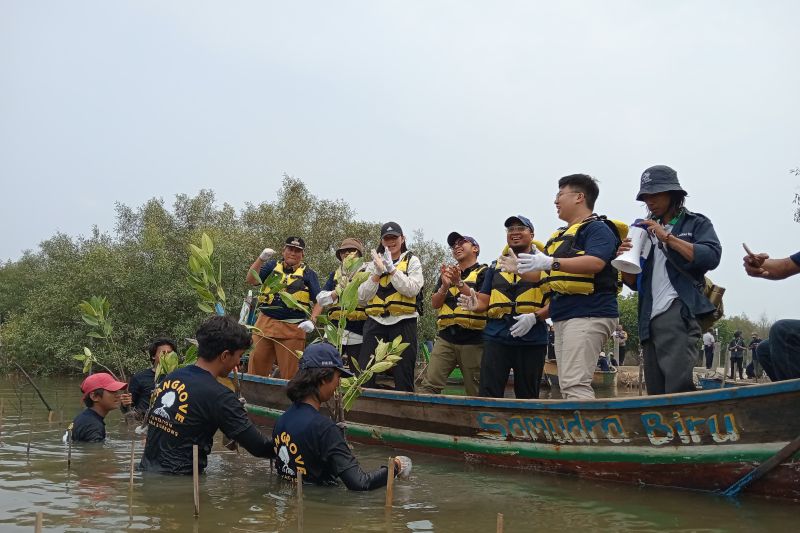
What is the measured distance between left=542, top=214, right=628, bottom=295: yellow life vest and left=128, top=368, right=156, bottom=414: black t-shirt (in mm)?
4255

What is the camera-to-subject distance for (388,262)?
289 inches

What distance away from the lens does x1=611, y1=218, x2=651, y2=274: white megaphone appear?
501 cm

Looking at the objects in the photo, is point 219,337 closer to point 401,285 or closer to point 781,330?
point 401,285

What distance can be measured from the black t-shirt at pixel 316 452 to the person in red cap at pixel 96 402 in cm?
269

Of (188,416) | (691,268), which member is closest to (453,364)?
(691,268)

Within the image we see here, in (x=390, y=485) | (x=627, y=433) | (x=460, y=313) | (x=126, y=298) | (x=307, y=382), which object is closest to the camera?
(x=390, y=485)

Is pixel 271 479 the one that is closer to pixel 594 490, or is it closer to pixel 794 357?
pixel 594 490

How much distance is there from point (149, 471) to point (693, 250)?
3884mm

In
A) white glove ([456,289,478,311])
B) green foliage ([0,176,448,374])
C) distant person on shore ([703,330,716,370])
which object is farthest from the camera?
distant person on shore ([703,330,716,370])

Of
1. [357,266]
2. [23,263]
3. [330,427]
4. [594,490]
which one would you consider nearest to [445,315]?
[357,266]

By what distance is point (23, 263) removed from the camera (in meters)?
52.0

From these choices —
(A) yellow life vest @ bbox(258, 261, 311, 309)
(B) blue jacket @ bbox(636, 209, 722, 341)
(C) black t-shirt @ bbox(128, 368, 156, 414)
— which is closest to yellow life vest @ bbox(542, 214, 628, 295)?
(B) blue jacket @ bbox(636, 209, 722, 341)

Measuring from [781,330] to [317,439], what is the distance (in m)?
3.01

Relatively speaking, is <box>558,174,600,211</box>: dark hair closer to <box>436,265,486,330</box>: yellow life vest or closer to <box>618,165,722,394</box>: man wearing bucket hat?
<box>618,165,722,394</box>: man wearing bucket hat
